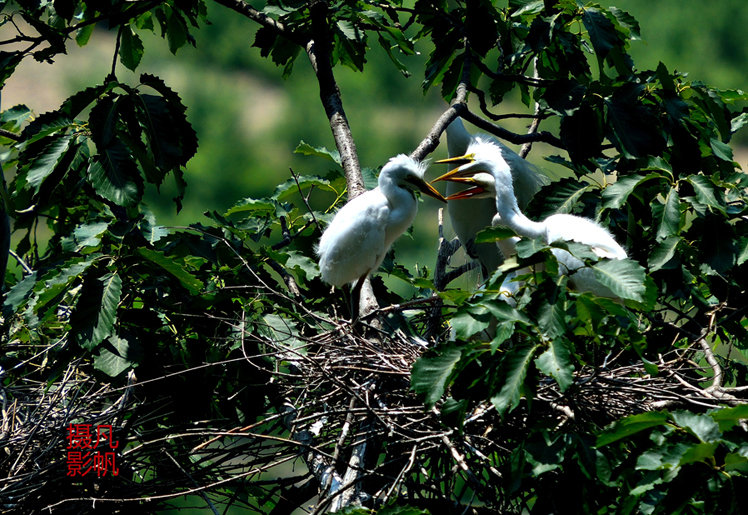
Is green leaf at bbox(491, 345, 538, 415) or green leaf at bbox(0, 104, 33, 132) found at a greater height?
green leaf at bbox(0, 104, 33, 132)

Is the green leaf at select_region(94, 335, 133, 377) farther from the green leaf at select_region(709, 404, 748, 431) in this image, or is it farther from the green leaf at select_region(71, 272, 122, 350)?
the green leaf at select_region(709, 404, 748, 431)

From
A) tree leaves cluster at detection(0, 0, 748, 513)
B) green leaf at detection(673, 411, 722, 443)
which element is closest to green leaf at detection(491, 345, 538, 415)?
tree leaves cluster at detection(0, 0, 748, 513)

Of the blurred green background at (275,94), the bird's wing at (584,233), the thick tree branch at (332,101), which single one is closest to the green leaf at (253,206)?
the thick tree branch at (332,101)

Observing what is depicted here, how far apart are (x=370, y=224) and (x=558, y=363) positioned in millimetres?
1049

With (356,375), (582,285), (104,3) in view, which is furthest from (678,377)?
(104,3)

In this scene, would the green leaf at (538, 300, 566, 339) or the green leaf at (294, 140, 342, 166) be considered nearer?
the green leaf at (538, 300, 566, 339)

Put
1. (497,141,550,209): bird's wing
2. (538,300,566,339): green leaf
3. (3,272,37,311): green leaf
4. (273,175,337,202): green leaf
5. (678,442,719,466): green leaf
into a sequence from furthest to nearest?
(497,141,550,209): bird's wing < (273,175,337,202): green leaf < (3,272,37,311): green leaf < (538,300,566,339): green leaf < (678,442,719,466): green leaf

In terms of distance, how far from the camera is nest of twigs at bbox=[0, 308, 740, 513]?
1521 millimetres

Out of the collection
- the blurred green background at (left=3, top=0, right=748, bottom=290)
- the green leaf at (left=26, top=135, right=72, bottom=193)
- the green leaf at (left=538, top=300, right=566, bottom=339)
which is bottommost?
the blurred green background at (left=3, top=0, right=748, bottom=290)

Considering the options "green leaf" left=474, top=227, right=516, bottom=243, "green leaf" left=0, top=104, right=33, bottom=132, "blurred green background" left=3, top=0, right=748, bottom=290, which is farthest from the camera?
"blurred green background" left=3, top=0, right=748, bottom=290

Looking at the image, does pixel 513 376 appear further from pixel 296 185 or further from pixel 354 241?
pixel 296 185

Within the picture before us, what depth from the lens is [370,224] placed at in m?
2.12

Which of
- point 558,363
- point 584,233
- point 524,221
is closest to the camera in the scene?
point 558,363

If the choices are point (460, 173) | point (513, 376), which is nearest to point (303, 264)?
point (460, 173)
